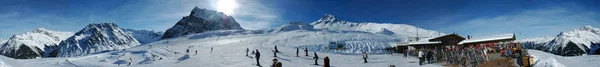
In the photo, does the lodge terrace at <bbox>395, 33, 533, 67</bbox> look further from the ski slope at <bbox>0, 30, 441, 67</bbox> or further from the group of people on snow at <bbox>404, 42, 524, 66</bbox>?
the ski slope at <bbox>0, 30, 441, 67</bbox>

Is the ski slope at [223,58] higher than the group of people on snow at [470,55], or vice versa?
the group of people on snow at [470,55]

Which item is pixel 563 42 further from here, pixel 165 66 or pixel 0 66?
pixel 0 66

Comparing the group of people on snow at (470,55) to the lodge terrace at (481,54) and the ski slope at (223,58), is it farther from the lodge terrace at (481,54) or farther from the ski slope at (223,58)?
the ski slope at (223,58)

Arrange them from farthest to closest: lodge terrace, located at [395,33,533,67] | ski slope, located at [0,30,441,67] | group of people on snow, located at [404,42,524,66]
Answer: ski slope, located at [0,30,441,67] < group of people on snow, located at [404,42,524,66] < lodge terrace, located at [395,33,533,67]

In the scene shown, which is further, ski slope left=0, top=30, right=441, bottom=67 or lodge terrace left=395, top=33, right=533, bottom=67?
ski slope left=0, top=30, right=441, bottom=67

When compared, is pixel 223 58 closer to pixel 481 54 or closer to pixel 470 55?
pixel 470 55

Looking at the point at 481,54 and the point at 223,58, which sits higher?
the point at 481,54

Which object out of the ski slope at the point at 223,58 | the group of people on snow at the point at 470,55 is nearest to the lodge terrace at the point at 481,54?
the group of people on snow at the point at 470,55

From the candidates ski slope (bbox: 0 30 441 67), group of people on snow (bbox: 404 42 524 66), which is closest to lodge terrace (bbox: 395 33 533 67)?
group of people on snow (bbox: 404 42 524 66)

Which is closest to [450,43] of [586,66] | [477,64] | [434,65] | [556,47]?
[434,65]

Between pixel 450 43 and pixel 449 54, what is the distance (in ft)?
18.1

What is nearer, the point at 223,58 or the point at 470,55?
the point at 470,55

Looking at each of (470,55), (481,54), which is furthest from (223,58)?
(481,54)

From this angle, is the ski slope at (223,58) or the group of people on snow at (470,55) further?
the ski slope at (223,58)
